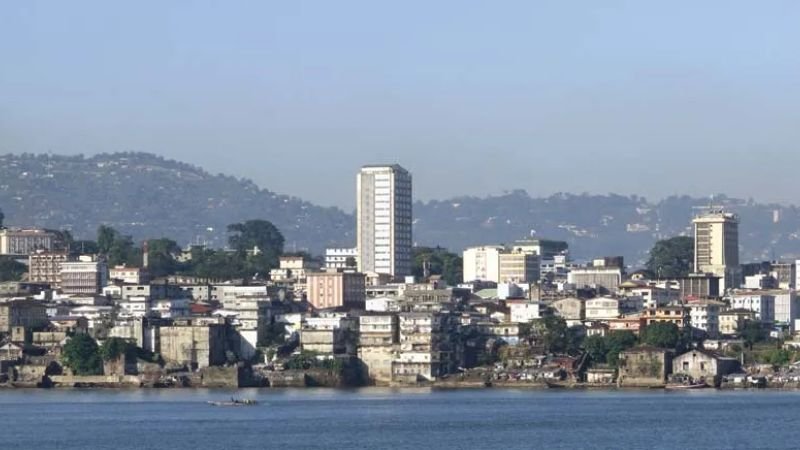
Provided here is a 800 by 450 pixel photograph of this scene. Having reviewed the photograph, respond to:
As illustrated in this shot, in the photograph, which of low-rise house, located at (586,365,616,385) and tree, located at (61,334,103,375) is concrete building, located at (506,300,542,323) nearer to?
low-rise house, located at (586,365,616,385)

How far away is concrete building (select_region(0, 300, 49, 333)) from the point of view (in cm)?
8712

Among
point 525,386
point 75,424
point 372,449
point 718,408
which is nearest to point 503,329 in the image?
point 525,386

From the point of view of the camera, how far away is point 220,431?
57531mm

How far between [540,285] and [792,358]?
2842 cm

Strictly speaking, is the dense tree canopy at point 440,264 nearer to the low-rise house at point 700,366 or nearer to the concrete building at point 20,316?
the concrete building at point 20,316

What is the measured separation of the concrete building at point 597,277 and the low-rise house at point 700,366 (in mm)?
33603

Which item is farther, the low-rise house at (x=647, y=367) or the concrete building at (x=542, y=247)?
the concrete building at (x=542, y=247)

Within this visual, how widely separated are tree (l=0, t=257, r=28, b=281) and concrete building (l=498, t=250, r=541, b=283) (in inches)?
874

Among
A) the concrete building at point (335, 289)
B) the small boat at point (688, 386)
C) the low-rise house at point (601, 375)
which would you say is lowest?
the small boat at point (688, 386)

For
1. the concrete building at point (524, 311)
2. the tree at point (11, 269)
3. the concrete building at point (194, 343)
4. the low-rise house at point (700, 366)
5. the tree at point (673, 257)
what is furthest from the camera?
the tree at point (673, 257)

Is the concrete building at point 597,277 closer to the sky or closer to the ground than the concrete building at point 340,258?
closer to the ground

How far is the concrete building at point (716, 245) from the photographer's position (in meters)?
122

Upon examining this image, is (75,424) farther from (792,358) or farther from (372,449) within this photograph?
(792,358)

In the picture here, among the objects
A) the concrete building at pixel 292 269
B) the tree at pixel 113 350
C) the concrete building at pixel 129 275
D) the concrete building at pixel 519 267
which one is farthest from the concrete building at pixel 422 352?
the concrete building at pixel 519 267
